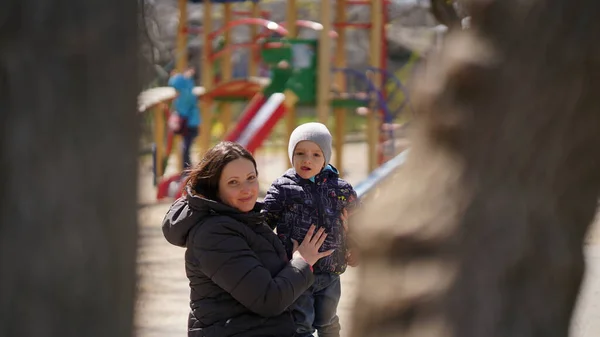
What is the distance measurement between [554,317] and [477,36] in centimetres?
41

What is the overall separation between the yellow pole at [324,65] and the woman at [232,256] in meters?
7.72

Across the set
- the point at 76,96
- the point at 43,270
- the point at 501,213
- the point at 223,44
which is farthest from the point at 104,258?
the point at 223,44

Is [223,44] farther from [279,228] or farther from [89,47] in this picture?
[89,47]

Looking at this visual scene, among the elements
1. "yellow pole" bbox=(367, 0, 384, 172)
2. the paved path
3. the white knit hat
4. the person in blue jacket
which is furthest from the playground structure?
the white knit hat

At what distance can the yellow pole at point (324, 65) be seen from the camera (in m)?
10.9

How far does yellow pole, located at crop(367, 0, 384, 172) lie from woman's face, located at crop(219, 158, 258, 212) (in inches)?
367

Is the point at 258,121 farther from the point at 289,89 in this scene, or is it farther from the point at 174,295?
the point at 174,295

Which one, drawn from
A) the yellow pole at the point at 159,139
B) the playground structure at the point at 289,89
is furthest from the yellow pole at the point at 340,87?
the yellow pole at the point at 159,139

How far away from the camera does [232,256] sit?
9.93 ft

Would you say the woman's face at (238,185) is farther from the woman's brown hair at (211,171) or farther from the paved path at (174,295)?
the paved path at (174,295)

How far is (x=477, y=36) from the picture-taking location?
128 cm

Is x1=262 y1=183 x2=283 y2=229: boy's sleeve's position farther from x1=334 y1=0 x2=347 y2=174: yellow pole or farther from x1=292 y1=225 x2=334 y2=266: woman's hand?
x1=334 y1=0 x2=347 y2=174: yellow pole

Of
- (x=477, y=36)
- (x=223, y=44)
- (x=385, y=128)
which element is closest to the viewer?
(x=477, y=36)

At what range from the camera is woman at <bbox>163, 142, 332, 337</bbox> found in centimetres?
303
